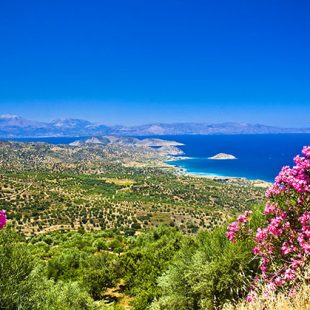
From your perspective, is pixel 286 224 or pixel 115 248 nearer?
pixel 286 224

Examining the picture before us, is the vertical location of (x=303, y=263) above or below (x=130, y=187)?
above

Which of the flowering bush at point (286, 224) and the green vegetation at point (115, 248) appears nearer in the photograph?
the flowering bush at point (286, 224)

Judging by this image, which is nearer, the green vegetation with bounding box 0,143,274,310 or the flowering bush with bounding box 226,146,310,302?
the flowering bush with bounding box 226,146,310,302

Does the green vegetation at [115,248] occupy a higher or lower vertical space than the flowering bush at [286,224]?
lower

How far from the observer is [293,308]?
13.8ft

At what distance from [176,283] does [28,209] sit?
56945mm

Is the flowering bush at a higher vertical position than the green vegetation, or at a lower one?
higher

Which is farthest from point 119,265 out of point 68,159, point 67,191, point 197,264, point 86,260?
point 68,159

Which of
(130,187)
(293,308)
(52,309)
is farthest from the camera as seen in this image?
(130,187)

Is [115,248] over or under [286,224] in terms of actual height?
under

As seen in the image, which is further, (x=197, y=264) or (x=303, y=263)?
→ (x=197, y=264)

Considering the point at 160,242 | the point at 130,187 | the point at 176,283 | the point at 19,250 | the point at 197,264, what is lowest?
the point at 130,187

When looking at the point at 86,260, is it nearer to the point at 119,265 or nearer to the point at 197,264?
the point at 119,265

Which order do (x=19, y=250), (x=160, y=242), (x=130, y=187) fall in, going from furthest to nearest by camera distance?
(x=130, y=187) < (x=160, y=242) < (x=19, y=250)
